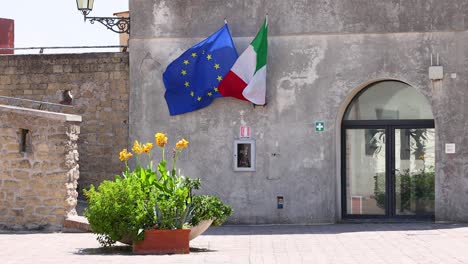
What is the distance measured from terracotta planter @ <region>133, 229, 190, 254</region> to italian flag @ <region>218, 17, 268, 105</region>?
6.39 meters

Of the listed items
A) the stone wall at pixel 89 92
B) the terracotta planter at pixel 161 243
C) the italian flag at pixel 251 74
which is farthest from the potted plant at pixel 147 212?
the stone wall at pixel 89 92

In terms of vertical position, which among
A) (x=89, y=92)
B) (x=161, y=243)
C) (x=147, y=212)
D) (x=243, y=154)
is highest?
(x=89, y=92)

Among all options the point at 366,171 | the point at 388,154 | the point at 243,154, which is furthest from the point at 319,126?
the point at 243,154

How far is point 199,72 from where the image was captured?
2047 centimetres

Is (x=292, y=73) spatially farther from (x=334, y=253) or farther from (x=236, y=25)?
(x=334, y=253)

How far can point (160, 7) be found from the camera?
68.2 ft

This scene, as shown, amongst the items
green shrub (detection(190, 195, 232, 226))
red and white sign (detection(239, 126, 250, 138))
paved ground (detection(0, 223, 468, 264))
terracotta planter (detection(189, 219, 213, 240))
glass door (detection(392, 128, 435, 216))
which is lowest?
paved ground (detection(0, 223, 468, 264))

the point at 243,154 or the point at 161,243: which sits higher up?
the point at 243,154

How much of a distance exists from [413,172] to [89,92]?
6979mm

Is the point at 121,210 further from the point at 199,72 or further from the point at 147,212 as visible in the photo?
the point at 199,72

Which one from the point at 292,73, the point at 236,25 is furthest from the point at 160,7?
the point at 292,73

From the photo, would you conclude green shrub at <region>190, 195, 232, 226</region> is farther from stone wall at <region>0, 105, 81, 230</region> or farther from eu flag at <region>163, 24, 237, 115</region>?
eu flag at <region>163, 24, 237, 115</region>

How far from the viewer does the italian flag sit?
2008 centimetres

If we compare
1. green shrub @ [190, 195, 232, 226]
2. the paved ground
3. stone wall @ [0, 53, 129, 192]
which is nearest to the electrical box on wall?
the paved ground
